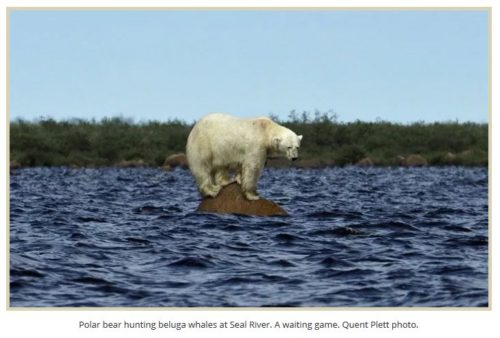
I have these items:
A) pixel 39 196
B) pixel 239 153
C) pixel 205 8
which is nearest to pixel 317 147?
pixel 39 196

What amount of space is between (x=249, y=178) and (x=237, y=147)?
758 mm

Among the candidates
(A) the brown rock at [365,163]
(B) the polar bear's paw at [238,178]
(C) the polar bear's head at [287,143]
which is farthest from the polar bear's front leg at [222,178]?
(A) the brown rock at [365,163]

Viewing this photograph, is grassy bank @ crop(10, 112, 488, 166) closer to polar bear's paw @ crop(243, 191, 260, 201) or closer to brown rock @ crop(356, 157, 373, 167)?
brown rock @ crop(356, 157, 373, 167)

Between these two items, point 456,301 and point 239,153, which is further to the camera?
point 239,153

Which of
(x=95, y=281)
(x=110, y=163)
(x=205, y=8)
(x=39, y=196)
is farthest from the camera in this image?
(x=110, y=163)

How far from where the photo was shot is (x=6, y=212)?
1603 centimetres

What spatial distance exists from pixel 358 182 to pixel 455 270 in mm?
29914

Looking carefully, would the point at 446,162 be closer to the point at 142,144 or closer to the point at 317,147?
the point at 317,147

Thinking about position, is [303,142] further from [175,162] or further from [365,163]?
[175,162]

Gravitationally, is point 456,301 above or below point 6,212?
below

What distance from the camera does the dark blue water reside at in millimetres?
14008

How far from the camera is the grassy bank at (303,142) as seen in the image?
219ft

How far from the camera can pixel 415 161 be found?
67875 mm

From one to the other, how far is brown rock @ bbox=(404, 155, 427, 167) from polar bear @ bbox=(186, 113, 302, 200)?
4635 centimetres
